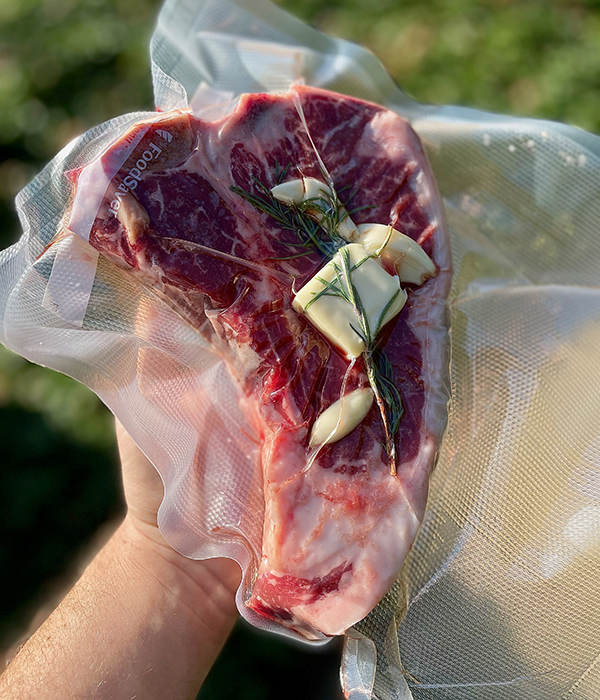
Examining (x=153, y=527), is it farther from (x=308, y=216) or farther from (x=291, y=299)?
(x=308, y=216)

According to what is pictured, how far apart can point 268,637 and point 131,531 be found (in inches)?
42.4

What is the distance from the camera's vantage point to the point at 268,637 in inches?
124

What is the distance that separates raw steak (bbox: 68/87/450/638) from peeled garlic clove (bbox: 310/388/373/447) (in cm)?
3

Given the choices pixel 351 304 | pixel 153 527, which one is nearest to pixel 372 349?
Answer: pixel 351 304

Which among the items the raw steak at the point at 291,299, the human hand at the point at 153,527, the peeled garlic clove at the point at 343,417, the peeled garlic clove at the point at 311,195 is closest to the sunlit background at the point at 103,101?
the human hand at the point at 153,527

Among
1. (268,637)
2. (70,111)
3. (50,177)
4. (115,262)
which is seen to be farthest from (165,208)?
(70,111)

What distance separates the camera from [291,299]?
212 cm

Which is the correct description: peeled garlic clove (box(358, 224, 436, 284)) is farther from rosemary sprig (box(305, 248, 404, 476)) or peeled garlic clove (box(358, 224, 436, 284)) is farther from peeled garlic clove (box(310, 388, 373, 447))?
peeled garlic clove (box(310, 388, 373, 447))

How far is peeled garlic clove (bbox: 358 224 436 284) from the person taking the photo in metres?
2.09

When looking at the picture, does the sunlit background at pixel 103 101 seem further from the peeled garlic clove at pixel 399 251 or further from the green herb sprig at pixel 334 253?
the peeled garlic clove at pixel 399 251

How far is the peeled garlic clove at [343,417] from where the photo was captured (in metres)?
2.00

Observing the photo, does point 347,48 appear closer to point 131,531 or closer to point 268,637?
point 131,531

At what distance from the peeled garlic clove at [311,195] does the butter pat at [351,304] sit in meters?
0.14

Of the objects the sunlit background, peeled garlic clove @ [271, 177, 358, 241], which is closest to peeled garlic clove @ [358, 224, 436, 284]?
peeled garlic clove @ [271, 177, 358, 241]
